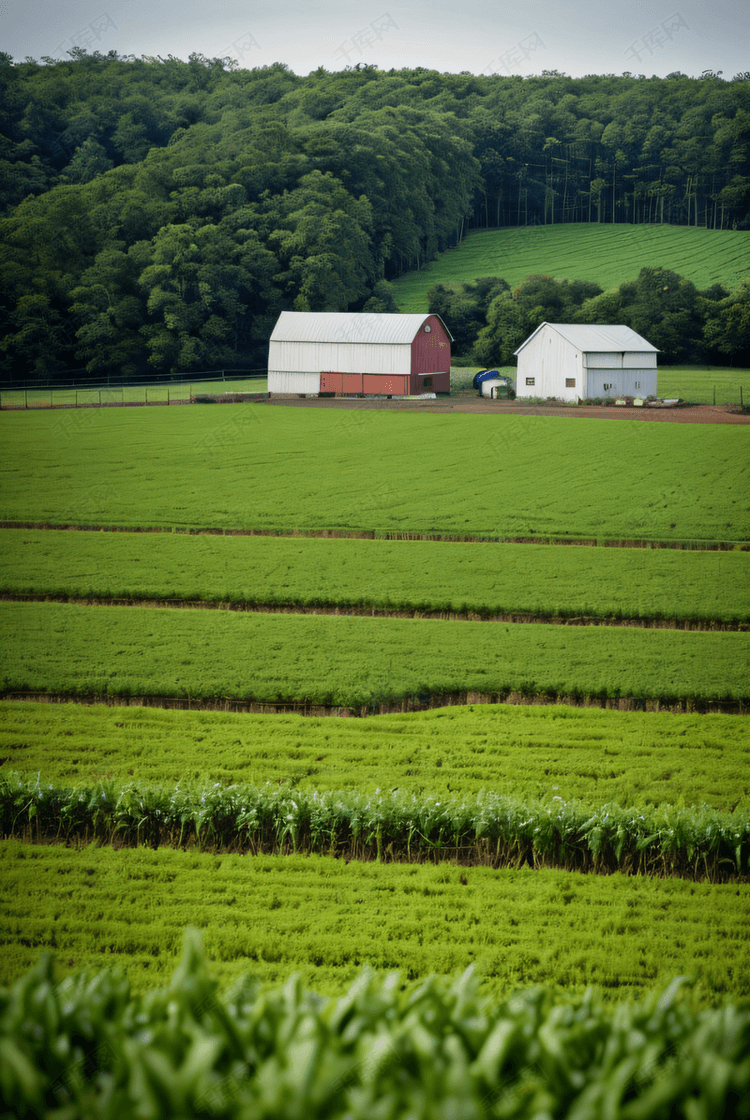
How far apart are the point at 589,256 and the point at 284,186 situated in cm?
4295

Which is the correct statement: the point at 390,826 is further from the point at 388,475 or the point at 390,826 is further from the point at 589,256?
the point at 589,256

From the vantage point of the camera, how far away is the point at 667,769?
12.3 meters

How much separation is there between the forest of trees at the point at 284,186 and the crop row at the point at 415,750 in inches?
2765

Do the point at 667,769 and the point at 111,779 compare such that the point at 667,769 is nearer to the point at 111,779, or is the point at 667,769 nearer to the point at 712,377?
the point at 111,779

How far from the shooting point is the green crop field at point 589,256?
100312 mm

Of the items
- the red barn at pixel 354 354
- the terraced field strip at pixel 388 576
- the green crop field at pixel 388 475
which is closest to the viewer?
the terraced field strip at pixel 388 576

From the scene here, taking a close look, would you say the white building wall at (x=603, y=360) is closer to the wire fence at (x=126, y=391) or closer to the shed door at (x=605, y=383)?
the shed door at (x=605, y=383)

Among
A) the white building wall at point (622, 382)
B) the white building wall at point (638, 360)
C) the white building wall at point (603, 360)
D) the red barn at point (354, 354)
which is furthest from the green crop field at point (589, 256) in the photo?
the white building wall at point (603, 360)

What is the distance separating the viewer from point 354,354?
218ft

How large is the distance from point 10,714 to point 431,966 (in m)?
9.33

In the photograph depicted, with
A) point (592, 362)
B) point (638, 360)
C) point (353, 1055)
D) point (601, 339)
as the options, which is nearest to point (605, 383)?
point (592, 362)

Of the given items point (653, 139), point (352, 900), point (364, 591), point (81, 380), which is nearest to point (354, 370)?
point (81, 380)

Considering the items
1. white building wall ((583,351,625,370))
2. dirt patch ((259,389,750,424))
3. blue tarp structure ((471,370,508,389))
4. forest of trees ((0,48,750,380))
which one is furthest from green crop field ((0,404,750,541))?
forest of trees ((0,48,750,380))

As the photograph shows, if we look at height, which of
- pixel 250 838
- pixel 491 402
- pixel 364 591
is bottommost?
pixel 250 838
